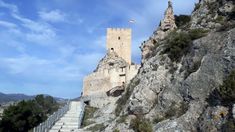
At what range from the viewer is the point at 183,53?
24.7m

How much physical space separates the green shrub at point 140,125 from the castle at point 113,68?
31.0 metres

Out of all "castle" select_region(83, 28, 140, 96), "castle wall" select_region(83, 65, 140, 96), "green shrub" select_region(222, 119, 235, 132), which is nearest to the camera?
"green shrub" select_region(222, 119, 235, 132)

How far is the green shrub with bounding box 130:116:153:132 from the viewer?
65.5ft

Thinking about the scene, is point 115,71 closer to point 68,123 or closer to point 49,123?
point 68,123

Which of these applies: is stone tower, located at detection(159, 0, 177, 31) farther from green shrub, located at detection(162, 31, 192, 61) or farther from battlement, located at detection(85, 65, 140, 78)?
green shrub, located at detection(162, 31, 192, 61)

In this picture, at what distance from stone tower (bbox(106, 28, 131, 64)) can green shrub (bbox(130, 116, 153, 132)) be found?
175 ft

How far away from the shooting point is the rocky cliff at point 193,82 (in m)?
17.6

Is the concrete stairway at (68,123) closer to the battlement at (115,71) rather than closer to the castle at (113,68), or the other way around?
the castle at (113,68)

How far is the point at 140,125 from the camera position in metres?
20.6

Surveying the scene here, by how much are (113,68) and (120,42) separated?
18.0 m

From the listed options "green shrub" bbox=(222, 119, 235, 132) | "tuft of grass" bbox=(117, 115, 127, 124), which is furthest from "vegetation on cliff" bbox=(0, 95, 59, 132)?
"green shrub" bbox=(222, 119, 235, 132)

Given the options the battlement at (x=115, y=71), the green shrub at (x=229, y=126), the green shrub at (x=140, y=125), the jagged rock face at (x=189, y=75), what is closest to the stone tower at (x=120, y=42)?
the battlement at (x=115, y=71)

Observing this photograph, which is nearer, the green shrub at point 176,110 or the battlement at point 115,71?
the green shrub at point 176,110

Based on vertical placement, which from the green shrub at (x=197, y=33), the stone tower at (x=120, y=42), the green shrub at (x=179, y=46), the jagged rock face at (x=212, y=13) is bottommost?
the green shrub at (x=179, y=46)
